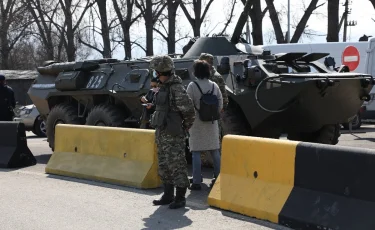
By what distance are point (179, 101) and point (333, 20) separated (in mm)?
17475

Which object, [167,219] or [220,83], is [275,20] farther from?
[167,219]

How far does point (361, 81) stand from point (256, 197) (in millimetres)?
4254

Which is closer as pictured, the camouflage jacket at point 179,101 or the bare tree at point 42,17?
the camouflage jacket at point 179,101

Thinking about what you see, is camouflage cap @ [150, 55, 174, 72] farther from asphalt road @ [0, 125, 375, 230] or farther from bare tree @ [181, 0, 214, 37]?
bare tree @ [181, 0, 214, 37]

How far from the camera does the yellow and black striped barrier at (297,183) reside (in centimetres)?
540

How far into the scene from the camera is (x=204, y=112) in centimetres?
775

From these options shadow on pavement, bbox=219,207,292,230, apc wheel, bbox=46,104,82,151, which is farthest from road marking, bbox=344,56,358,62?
shadow on pavement, bbox=219,207,292,230

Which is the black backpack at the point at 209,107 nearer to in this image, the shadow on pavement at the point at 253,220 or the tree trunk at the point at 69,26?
the shadow on pavement at the point at 253,220

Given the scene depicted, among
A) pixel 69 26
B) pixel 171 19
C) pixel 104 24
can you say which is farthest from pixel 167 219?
pixel 69 26

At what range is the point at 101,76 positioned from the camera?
1237 centimetres

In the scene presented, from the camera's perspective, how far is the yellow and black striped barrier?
213 inches

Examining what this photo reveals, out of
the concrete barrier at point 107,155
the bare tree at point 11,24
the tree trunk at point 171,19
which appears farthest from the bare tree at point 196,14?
the concrete barrier at point 107,155

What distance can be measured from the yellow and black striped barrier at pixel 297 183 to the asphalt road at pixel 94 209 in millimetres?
210

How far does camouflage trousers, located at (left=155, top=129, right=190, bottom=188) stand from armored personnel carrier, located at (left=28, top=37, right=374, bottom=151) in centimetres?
290
